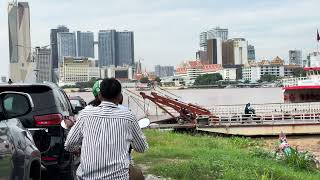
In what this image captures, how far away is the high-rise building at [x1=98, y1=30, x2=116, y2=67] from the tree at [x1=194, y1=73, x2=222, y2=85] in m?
13.1

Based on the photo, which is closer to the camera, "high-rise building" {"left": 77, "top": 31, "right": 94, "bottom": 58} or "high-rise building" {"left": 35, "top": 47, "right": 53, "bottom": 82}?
"high-rise building" {"left": 35, "top": 47, "right": 53, "bottom": 82}

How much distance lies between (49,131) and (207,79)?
2960 inches

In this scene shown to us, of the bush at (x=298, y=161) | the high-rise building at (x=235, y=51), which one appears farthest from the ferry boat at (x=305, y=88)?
the high-rise building at (x=235, y=51)

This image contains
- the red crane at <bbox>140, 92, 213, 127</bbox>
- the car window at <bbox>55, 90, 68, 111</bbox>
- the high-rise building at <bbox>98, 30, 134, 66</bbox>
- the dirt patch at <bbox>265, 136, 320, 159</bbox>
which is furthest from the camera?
the high-rise building at <bbox>98, 30, 134, 66</bbox>

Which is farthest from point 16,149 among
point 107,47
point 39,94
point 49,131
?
point 107,47

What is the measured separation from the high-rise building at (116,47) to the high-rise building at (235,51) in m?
20.7

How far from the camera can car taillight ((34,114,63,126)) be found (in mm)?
6828

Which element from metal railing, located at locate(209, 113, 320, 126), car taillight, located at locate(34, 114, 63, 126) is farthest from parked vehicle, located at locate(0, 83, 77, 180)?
metal railing, located at locate(209, 113, 320, 126)

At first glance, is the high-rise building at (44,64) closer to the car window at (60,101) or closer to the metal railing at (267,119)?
the metal railing at (267,119)

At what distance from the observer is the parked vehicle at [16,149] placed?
401 cm

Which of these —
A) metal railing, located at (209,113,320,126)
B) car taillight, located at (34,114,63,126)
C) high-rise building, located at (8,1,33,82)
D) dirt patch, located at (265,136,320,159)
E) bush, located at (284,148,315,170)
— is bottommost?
dirt patch, located at (265,136,320,159)

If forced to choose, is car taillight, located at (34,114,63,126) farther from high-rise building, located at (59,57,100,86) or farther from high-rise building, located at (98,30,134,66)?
high-rise building, located at (98,30,134,66)

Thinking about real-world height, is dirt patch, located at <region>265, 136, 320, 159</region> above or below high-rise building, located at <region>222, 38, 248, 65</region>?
below

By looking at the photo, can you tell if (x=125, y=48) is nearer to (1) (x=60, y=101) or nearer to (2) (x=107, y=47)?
(2) (x=107, y=47)
